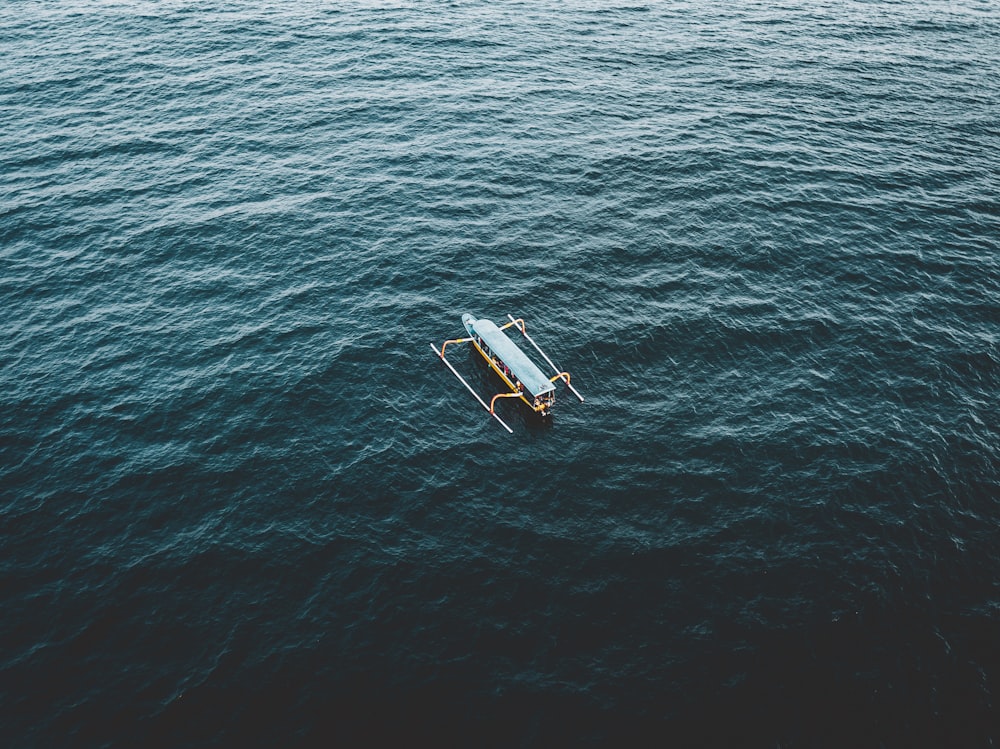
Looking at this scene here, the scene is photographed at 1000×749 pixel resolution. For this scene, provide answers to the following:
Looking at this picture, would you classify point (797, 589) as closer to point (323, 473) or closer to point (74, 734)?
point (323, 473)

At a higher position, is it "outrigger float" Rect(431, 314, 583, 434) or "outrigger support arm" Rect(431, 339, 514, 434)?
"outrigger float" Rect(431, 314, 583, 434)

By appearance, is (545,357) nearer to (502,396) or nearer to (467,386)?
(502,396)

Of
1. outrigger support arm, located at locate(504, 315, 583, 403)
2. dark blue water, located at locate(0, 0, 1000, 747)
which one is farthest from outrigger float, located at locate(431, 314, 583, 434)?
dark blue water, located at locate(0, 0, 1000, 747)

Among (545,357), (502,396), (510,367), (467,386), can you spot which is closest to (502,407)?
(502,396)

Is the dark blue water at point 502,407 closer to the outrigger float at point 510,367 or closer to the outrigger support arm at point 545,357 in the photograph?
the outrigger support arm at point 545,357

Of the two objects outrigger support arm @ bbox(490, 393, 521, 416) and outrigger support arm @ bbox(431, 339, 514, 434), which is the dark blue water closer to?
outrigger support arm @ bbox(431, 339, 514, 434)

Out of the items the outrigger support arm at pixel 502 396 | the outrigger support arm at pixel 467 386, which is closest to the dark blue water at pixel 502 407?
the outrigger support arm at pixel 467 386
